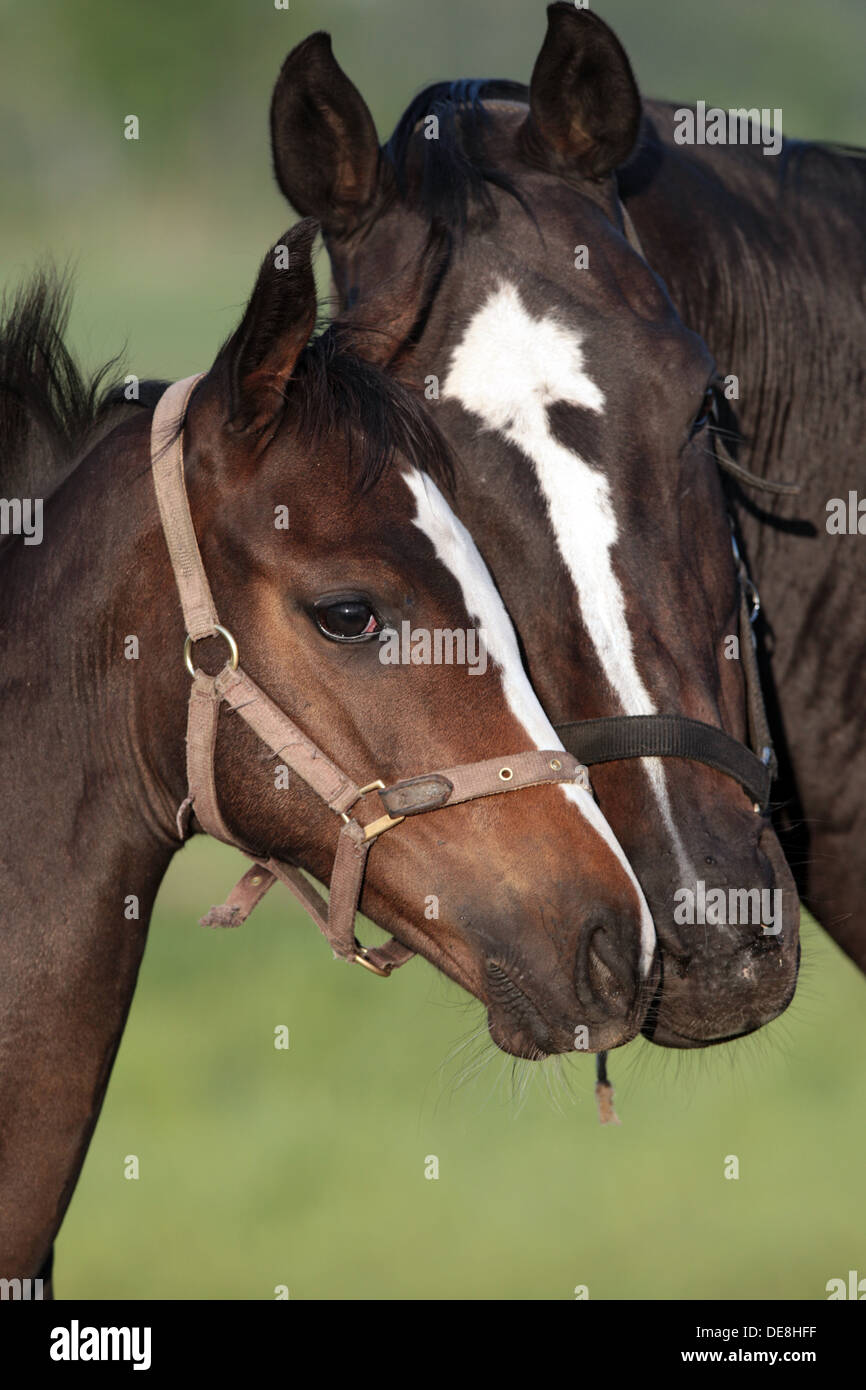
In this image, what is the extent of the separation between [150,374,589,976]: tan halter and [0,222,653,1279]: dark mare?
0.05ft

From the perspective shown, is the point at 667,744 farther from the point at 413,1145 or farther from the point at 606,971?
the point at 413,1145

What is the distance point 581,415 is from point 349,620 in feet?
2.23

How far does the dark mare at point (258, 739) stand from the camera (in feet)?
7.04

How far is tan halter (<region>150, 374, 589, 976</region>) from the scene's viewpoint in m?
2.14

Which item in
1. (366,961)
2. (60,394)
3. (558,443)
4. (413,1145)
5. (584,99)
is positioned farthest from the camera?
(413,1145)

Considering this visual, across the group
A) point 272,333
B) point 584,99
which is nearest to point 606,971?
point 272,333

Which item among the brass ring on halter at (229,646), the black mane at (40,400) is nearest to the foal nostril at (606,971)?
the brass ring on halter at (229,646)

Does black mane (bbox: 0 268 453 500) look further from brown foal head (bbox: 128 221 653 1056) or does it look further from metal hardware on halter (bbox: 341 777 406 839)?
metal hardware on halter (bbox: 341 777 406 839)

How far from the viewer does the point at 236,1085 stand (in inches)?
301

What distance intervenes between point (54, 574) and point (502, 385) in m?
0.90

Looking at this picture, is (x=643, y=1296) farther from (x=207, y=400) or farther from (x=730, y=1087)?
(x=207, y=400)

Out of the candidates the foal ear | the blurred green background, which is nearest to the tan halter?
the blurred green background

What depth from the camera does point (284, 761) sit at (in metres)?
2.20

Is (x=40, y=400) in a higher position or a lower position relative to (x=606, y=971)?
higher
